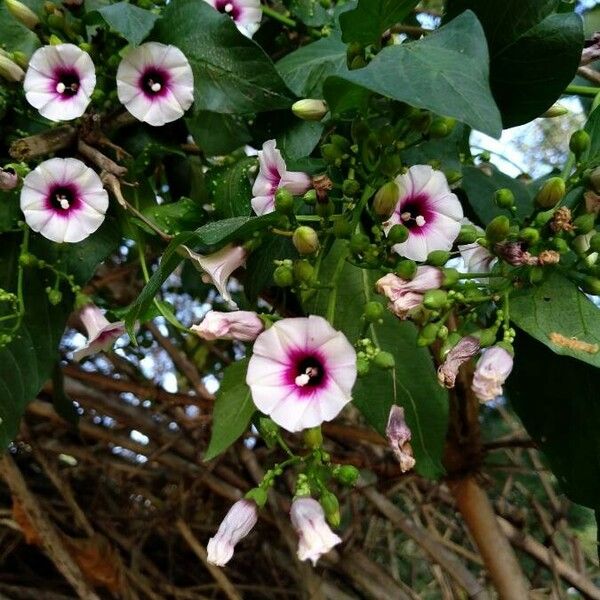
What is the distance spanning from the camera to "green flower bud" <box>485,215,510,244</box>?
1.34 ft

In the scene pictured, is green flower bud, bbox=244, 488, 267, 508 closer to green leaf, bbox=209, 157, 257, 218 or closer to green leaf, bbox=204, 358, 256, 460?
green leaf, bbox=204, 358, 256, 460

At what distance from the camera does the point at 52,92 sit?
0.55 meters

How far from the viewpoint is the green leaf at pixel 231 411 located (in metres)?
0.45

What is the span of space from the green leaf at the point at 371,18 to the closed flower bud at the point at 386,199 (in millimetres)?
100

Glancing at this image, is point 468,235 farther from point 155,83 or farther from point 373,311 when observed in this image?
point 155,83

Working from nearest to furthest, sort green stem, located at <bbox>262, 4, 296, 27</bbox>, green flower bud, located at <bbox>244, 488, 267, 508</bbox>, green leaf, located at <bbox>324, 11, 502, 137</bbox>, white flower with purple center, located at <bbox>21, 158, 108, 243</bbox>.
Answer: green leaf, located at <bbox>324, 11, 502, 137</bbox>, green flower bud, located at <bbox>244, 488, 267, 508</bbox>, white flower with purple center, located at <bbox>21, 158, 108, 243</bbox>, green stem, located at <bbox>262, 4, 296, 27</bbox>

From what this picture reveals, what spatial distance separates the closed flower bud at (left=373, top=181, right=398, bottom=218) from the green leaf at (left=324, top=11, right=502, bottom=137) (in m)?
0.07

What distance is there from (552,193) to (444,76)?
0.34 feet

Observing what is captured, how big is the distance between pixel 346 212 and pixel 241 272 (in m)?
0.18

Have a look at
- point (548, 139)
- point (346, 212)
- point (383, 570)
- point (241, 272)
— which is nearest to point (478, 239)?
point (346, 212)

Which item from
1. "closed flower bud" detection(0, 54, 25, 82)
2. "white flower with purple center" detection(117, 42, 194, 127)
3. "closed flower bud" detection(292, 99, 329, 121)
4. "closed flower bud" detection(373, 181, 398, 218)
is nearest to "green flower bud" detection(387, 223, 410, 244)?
"closed flower bud" detection(373, 181, 398, 218)

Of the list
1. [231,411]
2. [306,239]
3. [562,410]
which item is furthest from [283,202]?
[562,410]

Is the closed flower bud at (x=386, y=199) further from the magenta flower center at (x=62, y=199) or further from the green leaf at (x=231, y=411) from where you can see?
the magenta flower center at (x=62, y=199)

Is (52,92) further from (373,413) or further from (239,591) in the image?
(239,591)
